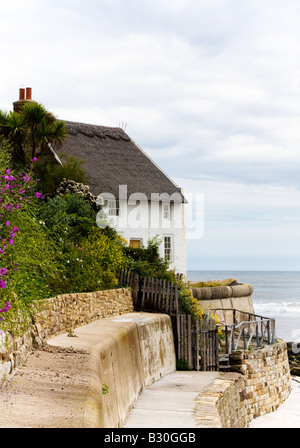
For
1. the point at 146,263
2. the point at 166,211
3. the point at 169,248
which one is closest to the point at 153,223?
the point at 166,211

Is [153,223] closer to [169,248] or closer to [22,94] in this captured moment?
[169,248]

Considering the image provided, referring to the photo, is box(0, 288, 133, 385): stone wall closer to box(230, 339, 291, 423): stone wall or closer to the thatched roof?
box(230, 339, 291, 423): stone wall

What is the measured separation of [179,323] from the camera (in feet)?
52.2

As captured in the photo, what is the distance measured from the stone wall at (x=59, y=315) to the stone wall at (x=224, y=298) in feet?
31.8

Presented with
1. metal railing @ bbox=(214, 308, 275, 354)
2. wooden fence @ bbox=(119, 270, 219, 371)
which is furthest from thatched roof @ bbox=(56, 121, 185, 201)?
wooden fence @ bbox=(119, 270, 219, 371)

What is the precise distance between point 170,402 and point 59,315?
2573mm

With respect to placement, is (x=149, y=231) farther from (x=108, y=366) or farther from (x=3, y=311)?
(x=3, y=311)

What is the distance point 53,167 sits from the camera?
76.8ft

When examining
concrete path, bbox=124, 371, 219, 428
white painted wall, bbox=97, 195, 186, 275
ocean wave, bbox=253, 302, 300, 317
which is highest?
white painted wall, bbox=97, 195, 186, 275

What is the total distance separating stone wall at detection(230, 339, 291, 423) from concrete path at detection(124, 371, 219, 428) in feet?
6.42

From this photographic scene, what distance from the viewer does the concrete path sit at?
9.32 meters

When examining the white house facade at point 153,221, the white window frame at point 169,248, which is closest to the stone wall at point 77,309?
the white house facade at point 153,221

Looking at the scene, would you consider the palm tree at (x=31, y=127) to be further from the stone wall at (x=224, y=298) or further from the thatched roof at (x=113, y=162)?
the stone wall at (x=224, y=298)
